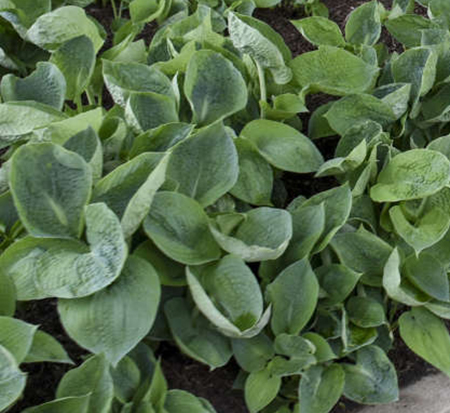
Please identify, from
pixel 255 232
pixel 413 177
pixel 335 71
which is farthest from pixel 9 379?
pixel 335 71

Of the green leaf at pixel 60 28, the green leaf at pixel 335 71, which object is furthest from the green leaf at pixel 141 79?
the green leaf at pixel 335 71

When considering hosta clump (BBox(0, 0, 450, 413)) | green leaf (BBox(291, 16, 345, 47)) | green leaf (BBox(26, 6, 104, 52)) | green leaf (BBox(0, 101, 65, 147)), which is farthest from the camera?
green leaf (BBox(291, 16, 345, 47))

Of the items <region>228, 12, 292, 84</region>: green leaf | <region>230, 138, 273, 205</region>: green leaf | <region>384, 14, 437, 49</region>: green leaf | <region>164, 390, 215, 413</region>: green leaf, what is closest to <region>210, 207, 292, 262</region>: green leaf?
<region>230, 138, 273, 205</region>: green leaf

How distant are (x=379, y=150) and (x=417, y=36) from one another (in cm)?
49

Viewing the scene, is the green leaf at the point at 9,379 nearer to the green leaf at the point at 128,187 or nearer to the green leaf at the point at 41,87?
the green leaf at the point at 128,187

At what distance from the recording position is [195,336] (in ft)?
3.53

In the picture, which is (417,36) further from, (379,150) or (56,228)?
(56,228)

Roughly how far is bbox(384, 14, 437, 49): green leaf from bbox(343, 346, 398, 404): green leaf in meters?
0.84

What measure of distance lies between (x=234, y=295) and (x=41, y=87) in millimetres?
571

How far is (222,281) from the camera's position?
41.4 inches

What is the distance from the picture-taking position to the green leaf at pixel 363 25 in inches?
63.1

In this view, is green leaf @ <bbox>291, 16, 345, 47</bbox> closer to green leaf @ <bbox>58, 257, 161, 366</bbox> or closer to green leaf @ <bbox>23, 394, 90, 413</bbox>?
green leaf @ <bbox>58, 257, 161, 366</bbox>

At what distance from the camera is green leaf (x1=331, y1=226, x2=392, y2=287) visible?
1192 mm

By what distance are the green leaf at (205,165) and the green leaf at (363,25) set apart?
643mm
